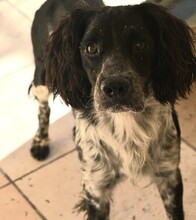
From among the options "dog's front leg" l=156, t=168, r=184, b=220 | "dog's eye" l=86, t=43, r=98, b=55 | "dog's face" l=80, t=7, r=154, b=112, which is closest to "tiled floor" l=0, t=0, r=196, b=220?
"dog's front leg" l=156, t=168, r=184, b=220

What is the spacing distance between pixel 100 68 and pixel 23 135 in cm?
113

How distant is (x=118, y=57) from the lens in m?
1.50

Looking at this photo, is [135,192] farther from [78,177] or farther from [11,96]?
[11,96]

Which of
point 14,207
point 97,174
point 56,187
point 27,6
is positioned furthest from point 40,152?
point 27,6

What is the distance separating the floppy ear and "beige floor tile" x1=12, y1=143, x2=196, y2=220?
0.66m

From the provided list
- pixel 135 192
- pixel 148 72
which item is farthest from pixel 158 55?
pixel 135 192

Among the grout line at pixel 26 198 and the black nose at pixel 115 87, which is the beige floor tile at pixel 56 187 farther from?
the black nose at pixel 115 87

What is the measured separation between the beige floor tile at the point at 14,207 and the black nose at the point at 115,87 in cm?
89

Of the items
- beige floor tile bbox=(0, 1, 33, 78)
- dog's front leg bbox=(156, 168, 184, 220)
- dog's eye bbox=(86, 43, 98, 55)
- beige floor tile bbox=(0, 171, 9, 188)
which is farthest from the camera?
beige floor tile bbox=(0, 1, 33, 78)

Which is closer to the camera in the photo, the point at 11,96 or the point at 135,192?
the point at 135,192

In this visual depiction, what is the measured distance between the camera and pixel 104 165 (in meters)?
1.76

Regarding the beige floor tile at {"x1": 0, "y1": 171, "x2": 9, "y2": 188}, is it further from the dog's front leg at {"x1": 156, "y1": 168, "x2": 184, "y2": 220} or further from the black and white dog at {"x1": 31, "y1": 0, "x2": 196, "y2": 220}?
the dog's front leg at {"x1": 156, "y1": 168, "x2": 184, "y2": 220}

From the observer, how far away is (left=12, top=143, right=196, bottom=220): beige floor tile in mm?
2129

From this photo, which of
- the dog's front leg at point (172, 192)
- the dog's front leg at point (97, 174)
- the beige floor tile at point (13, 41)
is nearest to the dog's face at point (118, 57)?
the dog's front leg at point (97, 174)
